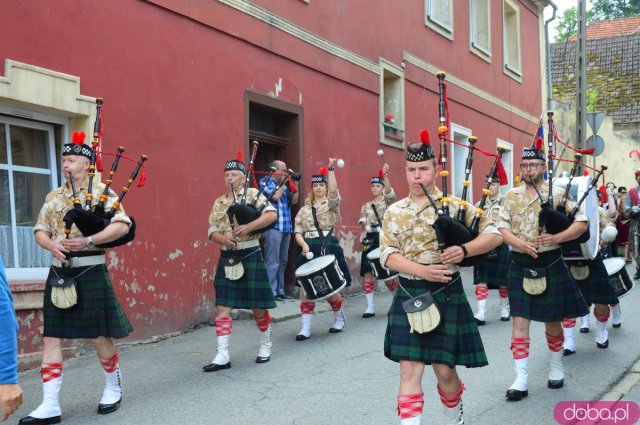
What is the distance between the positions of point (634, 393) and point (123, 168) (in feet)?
16.5

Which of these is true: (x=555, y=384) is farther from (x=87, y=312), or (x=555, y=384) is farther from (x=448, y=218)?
(x=87, y=312)

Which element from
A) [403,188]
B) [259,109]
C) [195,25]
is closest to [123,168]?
[195,25]

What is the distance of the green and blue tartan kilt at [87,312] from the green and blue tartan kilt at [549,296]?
115 inches

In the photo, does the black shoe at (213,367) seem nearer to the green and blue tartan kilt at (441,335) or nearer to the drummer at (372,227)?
the green and blue tartan kilt at (441,335)

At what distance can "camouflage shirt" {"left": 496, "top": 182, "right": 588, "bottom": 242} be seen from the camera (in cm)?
575

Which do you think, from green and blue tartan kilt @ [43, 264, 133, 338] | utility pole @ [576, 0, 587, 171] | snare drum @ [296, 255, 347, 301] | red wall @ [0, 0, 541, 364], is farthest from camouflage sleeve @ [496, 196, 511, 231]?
utility pole @ [576, 0, 587, 171]

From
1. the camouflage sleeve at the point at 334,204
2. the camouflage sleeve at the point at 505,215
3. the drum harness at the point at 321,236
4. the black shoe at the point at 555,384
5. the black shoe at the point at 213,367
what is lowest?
the black shoe at the point at 555,384

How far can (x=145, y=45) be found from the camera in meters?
7.77

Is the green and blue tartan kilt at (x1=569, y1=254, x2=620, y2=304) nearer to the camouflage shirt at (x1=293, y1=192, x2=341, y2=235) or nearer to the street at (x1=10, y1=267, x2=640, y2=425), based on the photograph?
the street at (x1=10, y1=267, x2=640, y2=425)

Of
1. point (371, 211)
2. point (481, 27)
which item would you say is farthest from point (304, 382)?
point (481, 27)

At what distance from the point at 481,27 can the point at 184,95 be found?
10.6 meters

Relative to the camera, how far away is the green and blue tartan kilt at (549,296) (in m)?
5.58

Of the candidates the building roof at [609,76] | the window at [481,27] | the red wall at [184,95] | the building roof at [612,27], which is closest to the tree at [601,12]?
the building roof at [612,27]

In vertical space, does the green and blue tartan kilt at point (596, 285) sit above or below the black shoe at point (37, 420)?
above
